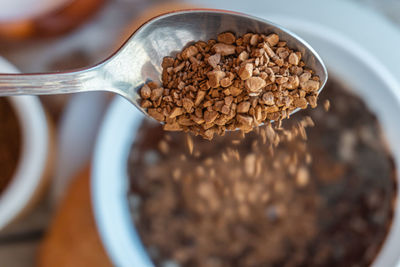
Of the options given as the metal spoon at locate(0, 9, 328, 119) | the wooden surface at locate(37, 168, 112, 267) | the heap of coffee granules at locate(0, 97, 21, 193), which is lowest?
the wooden surface at locate(37, 168, 112, 267)

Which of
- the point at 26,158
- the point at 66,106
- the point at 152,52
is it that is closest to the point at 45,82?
the point at 152,52

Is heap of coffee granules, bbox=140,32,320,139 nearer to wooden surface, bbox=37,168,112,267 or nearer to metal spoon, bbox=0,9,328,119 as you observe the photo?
metal spoon, bbox=0,9,328,119

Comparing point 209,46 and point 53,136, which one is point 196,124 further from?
point 53,136

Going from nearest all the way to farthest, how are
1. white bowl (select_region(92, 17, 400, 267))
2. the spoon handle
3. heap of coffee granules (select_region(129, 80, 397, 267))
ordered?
the spoon handle, white bowl (select_region(92, 17, 400, 267)), heap of coffee granules (select_region(129, 80, 397, 267))

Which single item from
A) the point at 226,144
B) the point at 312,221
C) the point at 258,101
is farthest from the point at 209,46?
the point at 312,221

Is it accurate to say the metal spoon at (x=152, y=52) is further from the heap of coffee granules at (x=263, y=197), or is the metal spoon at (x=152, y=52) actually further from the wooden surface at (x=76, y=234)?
the wooden surface at (x=76, y=234)

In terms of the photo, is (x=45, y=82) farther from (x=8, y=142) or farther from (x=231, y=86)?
(x=8, y=142)

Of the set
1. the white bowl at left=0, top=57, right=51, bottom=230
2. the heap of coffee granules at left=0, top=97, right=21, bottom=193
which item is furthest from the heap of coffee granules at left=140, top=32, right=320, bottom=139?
the heap of coffee granules at left=0, top=97, right=21, bottom=193
